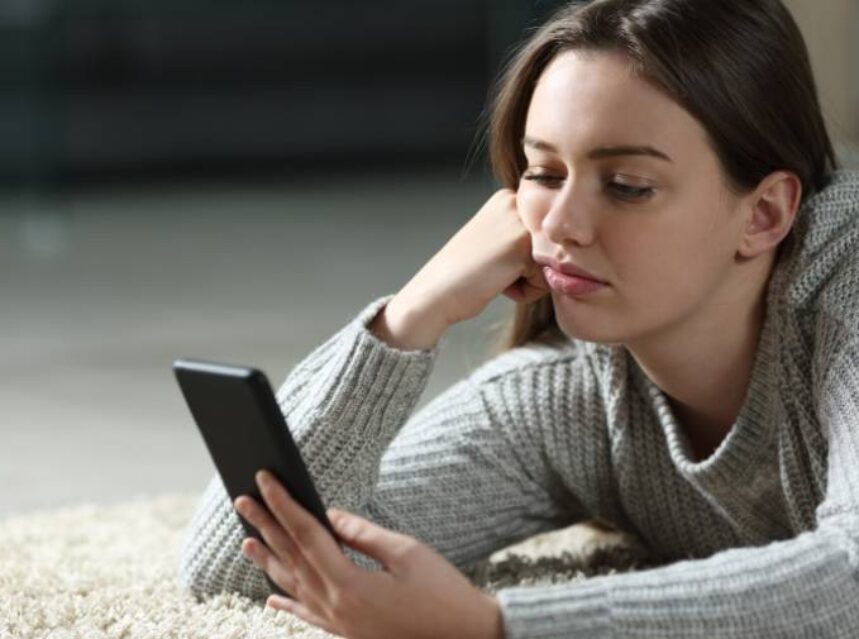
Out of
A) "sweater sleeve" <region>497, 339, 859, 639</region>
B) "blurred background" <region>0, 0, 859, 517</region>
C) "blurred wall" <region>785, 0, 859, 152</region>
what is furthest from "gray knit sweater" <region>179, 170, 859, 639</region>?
"blurred wall" <region>785, 0, 859, 152</region>

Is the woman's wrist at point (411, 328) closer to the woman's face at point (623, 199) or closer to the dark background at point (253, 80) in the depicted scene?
the woman's face at point (623, 199)

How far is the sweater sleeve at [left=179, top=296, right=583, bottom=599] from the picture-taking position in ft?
4.78

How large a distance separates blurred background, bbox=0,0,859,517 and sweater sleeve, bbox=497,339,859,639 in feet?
6.85

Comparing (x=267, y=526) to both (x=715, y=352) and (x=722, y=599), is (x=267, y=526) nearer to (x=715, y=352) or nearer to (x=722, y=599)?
(x=722, y=599)

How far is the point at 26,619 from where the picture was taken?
1420 millimetres

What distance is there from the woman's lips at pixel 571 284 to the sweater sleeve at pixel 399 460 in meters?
0.15

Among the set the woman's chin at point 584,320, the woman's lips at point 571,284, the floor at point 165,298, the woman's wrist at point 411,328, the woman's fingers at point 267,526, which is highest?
the woman's lips at point 571,284

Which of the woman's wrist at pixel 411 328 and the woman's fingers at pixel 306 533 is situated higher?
the woman's wrist at pixel 411 328

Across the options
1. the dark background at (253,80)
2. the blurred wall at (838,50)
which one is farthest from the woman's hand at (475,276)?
the dark background at (253,80)

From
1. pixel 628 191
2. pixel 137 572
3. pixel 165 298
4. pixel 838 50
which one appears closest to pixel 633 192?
pixel 628 191

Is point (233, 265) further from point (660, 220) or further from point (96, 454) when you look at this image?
point (660, 220)

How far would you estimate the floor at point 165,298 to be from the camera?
244cm

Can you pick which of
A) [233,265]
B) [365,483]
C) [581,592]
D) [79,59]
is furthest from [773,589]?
[79,59]

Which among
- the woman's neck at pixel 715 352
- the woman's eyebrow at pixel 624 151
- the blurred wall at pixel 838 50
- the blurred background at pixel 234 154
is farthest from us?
the blurred wall at pixel 838 50
